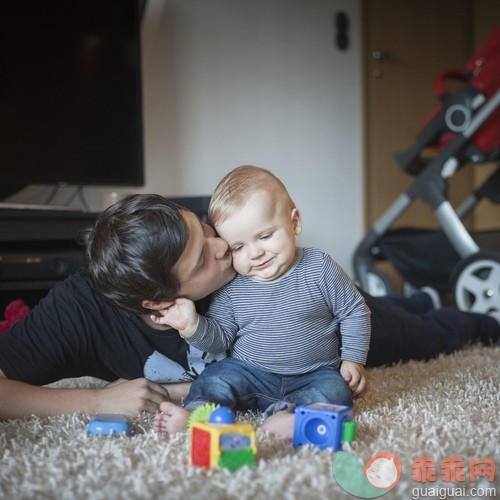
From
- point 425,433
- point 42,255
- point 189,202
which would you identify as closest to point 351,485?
point 425,433

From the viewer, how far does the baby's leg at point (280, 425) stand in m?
0.92

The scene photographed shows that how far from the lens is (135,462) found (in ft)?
2.69

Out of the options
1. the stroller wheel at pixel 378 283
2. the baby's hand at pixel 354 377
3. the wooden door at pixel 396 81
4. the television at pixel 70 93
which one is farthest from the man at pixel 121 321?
the wooden door at pixel 396 81

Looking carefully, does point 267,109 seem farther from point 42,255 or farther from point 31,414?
point 31,414

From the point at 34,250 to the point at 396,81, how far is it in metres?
2.37

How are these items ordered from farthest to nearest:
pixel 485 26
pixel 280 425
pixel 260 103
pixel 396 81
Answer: pixel 485 26, pixel 396 81, pixel 260 103, pixel 280 425

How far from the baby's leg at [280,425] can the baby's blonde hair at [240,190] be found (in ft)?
1.03

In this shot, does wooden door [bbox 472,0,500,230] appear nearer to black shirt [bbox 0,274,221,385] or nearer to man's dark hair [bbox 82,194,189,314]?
black shirt [bbox 0,274,221,385]

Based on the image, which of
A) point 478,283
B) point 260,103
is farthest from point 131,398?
point 260,103

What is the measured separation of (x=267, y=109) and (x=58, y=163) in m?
1.27

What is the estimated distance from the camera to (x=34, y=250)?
2039mm

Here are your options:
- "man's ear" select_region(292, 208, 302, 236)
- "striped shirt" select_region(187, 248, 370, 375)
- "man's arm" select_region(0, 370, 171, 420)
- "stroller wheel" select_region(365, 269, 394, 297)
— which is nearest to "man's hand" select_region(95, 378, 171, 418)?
"man's arm" select_region(0, 370, 171, 420)

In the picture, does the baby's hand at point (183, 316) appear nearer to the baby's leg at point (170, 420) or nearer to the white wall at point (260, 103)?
the baby's leg at point (170, 420)

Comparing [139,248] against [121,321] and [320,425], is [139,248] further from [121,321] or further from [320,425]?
[320,425]
